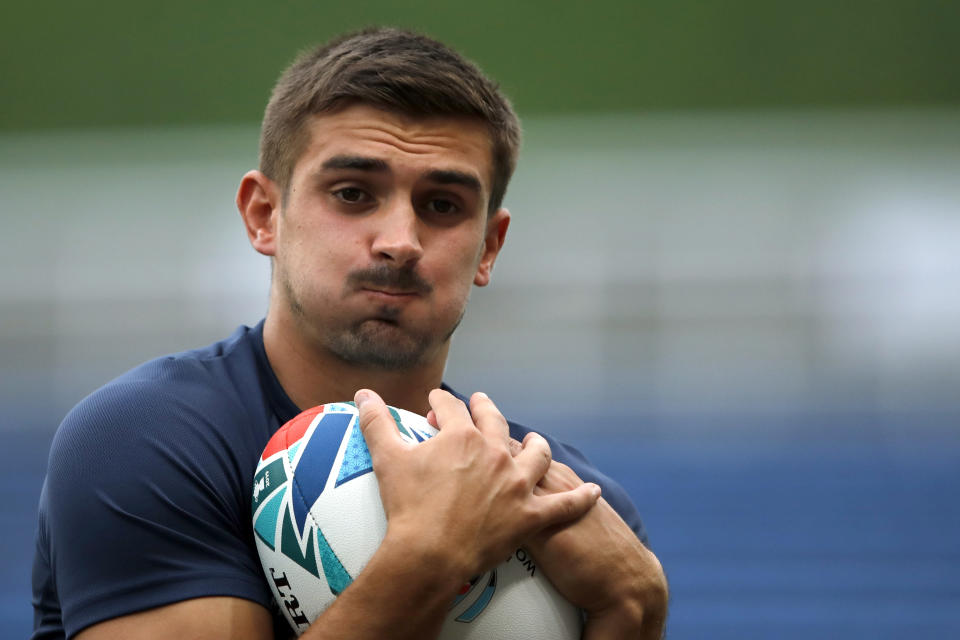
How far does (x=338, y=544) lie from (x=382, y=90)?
33.7 inches

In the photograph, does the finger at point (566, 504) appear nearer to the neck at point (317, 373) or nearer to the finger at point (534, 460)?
the finger at point (534, 460)

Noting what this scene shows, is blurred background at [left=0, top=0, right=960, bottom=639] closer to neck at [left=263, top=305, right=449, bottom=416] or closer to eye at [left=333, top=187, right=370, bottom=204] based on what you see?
neck at [left=263, top=305, right=449, bottom=416]

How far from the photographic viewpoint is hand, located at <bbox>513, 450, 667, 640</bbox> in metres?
1.43

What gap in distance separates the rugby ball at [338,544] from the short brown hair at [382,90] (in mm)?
632

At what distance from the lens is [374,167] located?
1.75 meters

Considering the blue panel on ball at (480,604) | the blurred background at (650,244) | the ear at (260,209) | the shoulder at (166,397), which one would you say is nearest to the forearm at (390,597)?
the blue panel on ball at (480,604)

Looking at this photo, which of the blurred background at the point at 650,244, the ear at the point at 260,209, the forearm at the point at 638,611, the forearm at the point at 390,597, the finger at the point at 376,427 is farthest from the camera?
the blurred background at the point at 650,244

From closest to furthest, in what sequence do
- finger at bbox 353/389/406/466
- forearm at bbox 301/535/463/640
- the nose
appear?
1. forearm at bbox 301/535/463/640
2. finger at bbox 353/389/406/466
3. the nose

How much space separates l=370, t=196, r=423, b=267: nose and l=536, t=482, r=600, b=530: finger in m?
0.50

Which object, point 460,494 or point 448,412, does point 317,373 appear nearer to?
point 448,412

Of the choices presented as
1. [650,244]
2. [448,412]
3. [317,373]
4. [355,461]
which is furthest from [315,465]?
Result: [650,244]

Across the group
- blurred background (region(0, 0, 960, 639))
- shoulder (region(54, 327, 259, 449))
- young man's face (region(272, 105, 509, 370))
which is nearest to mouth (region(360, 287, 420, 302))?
young man's face (region(272, 105, 509, 370))

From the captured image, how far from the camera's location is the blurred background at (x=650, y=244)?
614cm

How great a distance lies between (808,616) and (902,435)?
201cm
